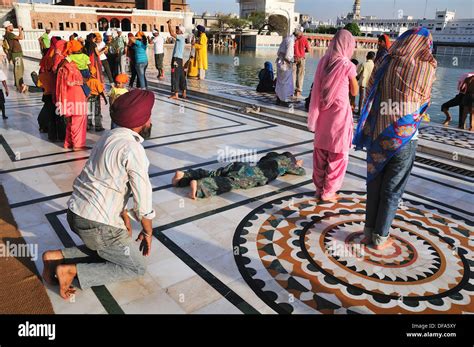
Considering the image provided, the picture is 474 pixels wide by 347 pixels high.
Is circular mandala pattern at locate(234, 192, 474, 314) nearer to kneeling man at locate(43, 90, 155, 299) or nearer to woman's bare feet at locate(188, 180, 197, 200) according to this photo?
woman's bare feet at locate(188, 180, 197, 200)

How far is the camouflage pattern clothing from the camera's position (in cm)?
340

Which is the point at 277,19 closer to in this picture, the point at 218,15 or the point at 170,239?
the point at 218,15

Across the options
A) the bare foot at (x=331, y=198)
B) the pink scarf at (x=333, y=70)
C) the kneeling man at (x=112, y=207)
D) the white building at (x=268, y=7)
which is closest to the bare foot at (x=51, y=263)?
the kneeling man at (x=112, y=207)

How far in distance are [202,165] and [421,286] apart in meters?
2.59

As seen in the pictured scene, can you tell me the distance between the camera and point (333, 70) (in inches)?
122

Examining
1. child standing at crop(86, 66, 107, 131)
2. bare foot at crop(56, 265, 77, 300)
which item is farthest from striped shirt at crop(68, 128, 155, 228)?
child standing at crop(86, 66, 107, 131)

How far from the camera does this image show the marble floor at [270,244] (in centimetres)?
210

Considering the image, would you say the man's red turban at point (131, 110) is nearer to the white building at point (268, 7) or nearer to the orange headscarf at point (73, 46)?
the orange headscarf at point (73, 46)

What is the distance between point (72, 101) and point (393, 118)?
11.5 feet

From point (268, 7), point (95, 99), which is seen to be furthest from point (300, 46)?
point (268, 7)

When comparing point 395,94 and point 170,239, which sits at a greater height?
point 395,94

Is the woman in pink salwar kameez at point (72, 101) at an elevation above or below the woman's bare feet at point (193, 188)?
above

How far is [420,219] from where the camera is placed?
10.2ft
